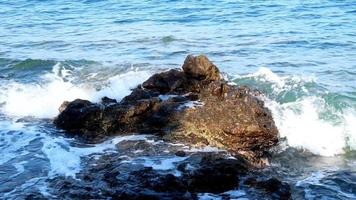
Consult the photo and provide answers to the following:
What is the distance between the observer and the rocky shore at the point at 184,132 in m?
7.30

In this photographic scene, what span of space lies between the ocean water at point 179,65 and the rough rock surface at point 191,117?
0.40 m

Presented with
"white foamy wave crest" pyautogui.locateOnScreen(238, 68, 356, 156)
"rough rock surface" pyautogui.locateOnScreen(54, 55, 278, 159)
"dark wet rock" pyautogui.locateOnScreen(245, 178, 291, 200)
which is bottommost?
→ "white foamy wave crest" pyautogui.locateOnScreen(238, 68, 356, 156)

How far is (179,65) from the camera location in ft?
49.7

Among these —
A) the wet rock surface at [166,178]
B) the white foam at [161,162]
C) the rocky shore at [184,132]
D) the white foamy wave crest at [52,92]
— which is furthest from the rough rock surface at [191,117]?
the white foamy wave crest at [52,92]

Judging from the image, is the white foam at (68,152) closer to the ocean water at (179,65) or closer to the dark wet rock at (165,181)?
the ocean water at (179,65)

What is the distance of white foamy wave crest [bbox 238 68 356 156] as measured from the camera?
9961 mm

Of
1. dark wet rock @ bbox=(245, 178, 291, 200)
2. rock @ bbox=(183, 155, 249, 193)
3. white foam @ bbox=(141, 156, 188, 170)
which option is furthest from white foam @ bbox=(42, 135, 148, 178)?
dark wet rock @ bbox=(245, 178, 291, 200)

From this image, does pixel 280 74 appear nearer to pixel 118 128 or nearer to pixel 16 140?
pixel 118 128

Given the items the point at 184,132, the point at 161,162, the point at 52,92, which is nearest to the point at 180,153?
the point at 161,162

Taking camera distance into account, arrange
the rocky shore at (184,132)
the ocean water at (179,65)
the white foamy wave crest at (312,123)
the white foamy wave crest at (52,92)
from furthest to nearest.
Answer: the white foamy wave crest at (52,92) → the white foamy wave crest at (312,123) → the ocean water at (179,65) → the rocky shore at (184,132)

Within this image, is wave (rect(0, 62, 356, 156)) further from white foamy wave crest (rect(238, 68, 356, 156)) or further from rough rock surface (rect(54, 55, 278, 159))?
rough rock surface (rect(54, 55, 278, 159))

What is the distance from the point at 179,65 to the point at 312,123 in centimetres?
518

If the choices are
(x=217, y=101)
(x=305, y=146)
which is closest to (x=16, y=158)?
(x=217, y=101)

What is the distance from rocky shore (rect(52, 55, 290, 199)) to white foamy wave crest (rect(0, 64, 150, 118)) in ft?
5.01
